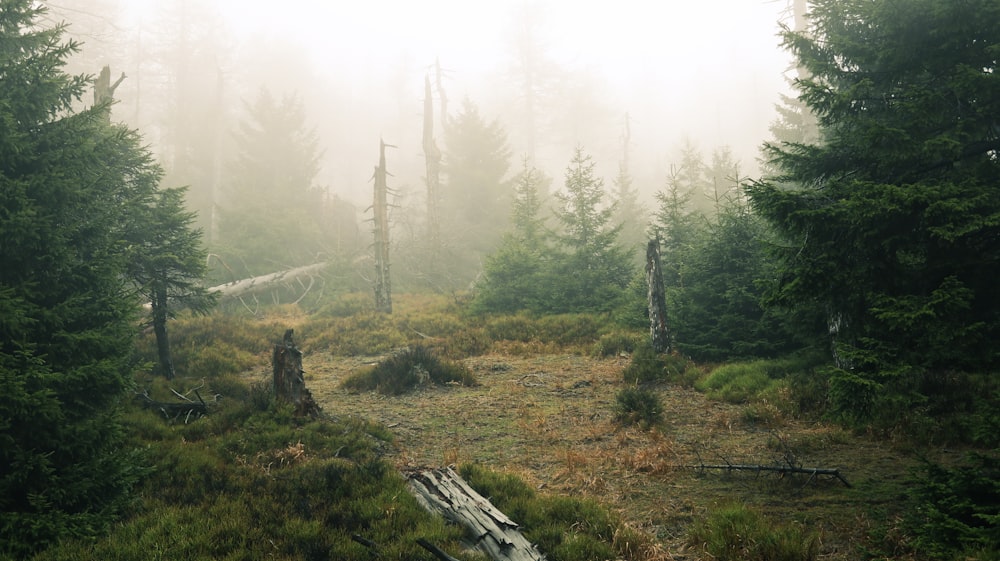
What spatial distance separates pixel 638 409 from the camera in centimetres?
1019

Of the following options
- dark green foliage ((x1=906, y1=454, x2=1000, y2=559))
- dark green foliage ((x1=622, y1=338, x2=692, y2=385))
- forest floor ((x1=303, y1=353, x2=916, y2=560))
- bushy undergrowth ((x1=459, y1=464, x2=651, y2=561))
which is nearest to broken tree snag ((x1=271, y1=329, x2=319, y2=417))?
forest floor ((x1=303, y1=353, x2=916, y2=560))

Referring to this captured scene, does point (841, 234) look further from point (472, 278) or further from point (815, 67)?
point (472, 278)

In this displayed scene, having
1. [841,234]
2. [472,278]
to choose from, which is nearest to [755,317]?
[841,234]

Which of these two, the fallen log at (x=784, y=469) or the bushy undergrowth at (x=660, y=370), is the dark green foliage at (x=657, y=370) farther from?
the fallen log at (x=784, y=469)

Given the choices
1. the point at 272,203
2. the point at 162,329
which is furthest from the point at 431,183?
the point at 162,329

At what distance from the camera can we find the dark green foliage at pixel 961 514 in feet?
12.4

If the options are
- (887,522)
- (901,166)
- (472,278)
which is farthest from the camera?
(472,278)

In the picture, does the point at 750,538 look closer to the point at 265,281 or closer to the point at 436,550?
the point at 436,550

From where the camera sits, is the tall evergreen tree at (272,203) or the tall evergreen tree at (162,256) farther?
the tall evergreen tree at (272,203)

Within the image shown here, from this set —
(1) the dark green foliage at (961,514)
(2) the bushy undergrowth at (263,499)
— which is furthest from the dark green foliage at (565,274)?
(1) the dark green foliage at (961,514)

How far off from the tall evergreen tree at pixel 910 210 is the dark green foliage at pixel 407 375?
9.27 meters

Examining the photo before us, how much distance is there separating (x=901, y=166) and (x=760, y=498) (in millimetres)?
4083

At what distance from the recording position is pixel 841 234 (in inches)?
222

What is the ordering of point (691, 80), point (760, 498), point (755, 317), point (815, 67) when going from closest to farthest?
point (760, 498)
point (815, 67)
point (755, 317)
point (691, 80)
